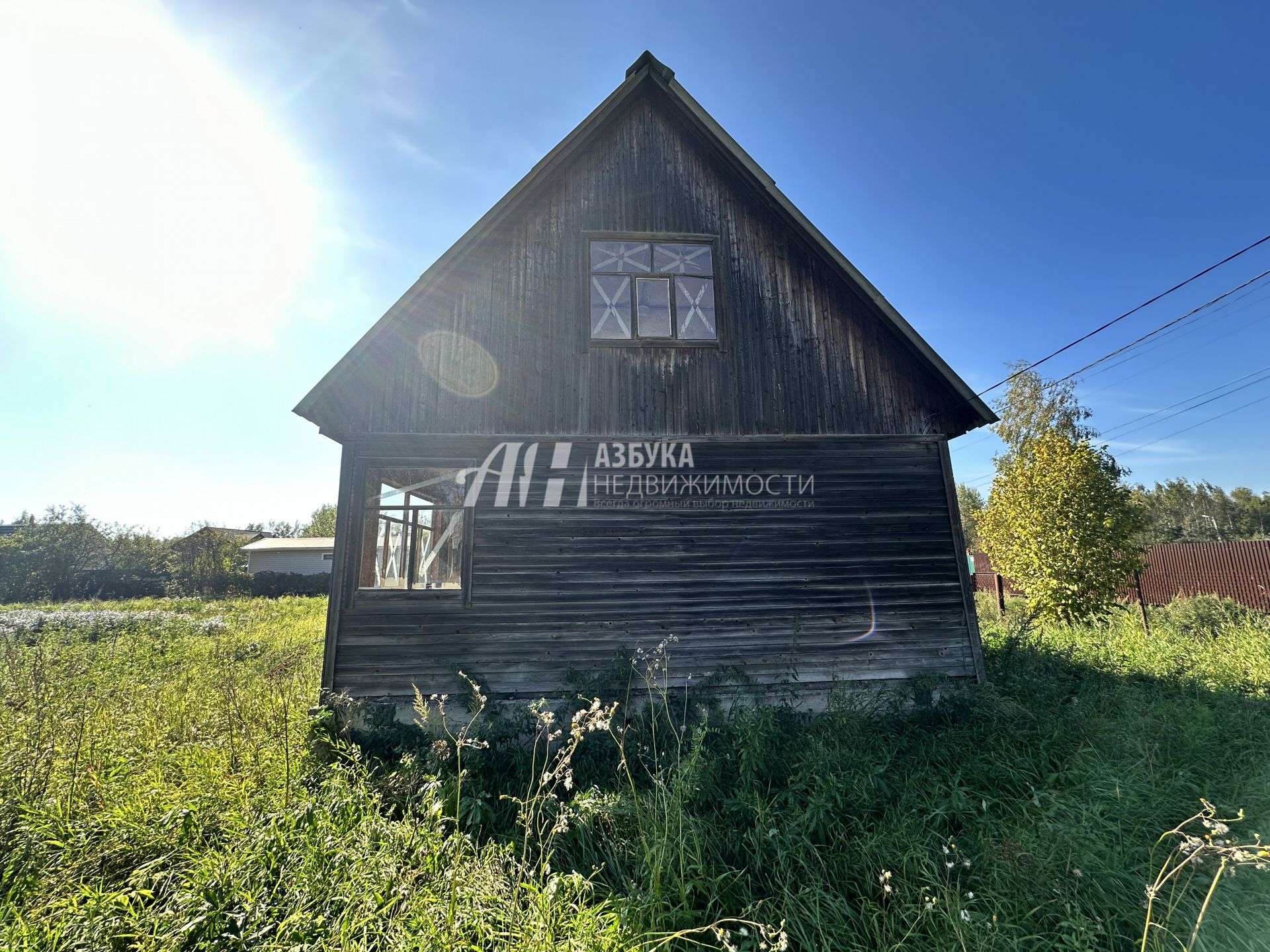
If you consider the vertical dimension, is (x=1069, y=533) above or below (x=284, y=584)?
above

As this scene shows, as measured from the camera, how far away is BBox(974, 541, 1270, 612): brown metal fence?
1357 centimetres

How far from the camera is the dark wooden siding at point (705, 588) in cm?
635

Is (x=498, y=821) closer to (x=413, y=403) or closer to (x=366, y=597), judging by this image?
(x=366, y=597)

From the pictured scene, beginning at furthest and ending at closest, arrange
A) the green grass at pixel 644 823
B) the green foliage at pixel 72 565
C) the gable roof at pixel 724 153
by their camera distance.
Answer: the green foliage at pixel 72 565 → the gable roof at pixel 724 153 → the green grass at pixel 644 823

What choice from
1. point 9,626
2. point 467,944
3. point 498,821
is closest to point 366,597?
point 498,821

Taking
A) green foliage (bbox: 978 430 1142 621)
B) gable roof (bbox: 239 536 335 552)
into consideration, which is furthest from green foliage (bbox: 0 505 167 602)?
green foliage (bbox: 978 430 1142 621)

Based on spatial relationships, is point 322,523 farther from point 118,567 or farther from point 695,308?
point 695,308

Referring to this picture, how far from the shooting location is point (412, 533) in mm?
7098

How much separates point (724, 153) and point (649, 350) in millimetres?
3404

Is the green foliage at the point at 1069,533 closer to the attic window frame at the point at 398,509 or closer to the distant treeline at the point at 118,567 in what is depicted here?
the attic window frame at the point at 398,509

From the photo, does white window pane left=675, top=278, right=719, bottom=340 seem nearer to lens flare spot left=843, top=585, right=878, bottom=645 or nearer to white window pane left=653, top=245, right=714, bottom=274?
white window pane left=653, top=245, right=714, bottom=274

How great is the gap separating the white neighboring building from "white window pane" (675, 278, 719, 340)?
120 feet

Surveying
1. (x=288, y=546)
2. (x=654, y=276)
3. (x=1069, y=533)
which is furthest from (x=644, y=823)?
(x=288, y=546)

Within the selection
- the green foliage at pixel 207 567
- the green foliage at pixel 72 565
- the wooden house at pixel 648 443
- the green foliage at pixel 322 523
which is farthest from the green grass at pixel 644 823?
the green foliage at pixel 322 523
